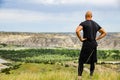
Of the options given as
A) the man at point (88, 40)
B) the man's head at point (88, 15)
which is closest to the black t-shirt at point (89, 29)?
the man at point (88, 40)

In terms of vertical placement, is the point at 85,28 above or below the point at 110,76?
above

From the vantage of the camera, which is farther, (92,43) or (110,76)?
(110,76)

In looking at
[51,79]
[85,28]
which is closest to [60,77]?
[51,79]

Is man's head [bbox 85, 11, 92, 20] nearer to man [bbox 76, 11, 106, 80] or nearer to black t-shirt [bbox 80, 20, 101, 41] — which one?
man [bbox 76, 11, 106, 80]

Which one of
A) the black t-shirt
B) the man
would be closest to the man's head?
the man

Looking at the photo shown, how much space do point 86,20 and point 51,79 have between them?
9.48 feet

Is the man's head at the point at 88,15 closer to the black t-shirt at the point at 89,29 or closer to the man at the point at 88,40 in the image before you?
the man at the point at 88,40

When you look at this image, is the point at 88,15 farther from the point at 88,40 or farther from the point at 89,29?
the point at 88,40

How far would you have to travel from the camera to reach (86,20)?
14609mm

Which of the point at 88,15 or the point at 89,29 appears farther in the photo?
the point at 88,15

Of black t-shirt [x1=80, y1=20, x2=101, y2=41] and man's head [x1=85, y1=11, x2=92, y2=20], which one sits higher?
man's head [x1=85, y1=11, x2=92, y2=20]

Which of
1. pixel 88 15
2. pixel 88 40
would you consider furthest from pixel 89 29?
pixel 88 15

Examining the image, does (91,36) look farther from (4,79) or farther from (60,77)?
(4,79)

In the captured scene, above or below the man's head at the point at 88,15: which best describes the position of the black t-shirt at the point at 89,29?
below
